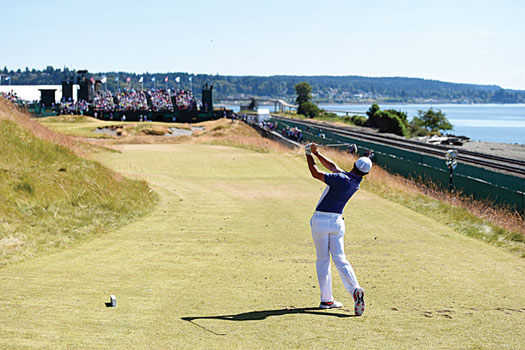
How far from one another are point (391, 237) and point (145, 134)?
192ft

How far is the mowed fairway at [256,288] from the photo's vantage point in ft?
26.7

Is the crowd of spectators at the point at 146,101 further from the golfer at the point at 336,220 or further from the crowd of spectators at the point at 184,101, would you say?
the golfer at the point at 336,220

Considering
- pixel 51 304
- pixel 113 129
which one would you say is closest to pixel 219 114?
pixel 113 129

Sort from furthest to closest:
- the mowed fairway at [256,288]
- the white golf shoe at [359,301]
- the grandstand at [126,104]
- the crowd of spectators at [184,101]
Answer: the crowd of spectators at [184,101], the grandstand at [126,104], the white golf shoe at [359,301], the mowed fairway at [256,288]

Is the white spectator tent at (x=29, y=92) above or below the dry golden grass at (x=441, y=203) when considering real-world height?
above

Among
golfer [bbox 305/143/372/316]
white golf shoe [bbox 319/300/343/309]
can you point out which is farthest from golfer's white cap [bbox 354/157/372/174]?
white golf shoe [bbox 319/300/343/309]

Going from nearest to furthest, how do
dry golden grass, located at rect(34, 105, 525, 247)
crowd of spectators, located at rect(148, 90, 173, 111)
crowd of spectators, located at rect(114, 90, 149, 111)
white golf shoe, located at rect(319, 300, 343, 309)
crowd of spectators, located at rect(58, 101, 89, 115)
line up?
1. white golf shoe, located at rect(319, 300, 343, 309)
2. dry golden grass, located at rect(34, 105, 525, 247)
3. crowd of spectators, located at rect(58, 101, 89, 115)
4. crowd of spectators, located at rect(148, 90, 173, 111)
5. crowd of spectators, located at rect(114, 90, 149, 111)

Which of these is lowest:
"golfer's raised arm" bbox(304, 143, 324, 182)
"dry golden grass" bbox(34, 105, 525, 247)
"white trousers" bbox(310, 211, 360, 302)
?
"dry golden grass" bbox(34, 105, 525, 247)

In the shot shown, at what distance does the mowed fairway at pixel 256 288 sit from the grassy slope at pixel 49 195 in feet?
3.05

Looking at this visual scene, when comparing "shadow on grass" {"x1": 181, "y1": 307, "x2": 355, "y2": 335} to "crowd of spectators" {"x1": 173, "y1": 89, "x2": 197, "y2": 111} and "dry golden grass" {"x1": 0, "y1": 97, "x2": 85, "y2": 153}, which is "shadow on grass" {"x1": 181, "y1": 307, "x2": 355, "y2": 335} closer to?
"dry golden grass" {"x1": 0, "y1": 97, "x2": 85, "y2": 153}

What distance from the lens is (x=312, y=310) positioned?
9.70m

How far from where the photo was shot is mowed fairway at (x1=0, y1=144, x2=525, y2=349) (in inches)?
321

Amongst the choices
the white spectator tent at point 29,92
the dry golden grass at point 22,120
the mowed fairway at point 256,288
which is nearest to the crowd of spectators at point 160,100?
the white spectator tent at point 29,92

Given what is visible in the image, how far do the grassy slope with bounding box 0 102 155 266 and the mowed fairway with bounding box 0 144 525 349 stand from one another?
3.05 feet
